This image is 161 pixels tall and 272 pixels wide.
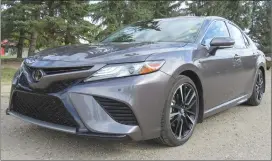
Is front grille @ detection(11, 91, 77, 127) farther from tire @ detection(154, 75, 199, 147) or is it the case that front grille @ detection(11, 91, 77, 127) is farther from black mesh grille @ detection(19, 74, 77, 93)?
tire @ detection(154, 75, 199, 147)

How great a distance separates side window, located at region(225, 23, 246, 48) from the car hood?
6.32 feet

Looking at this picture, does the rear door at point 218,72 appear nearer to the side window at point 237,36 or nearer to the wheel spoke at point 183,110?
the wheel spoke at point 183,110

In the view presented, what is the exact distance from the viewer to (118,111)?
10.3 ft

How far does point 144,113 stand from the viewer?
3.20 metres

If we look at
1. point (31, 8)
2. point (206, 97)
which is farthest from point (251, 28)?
point (206, 97)

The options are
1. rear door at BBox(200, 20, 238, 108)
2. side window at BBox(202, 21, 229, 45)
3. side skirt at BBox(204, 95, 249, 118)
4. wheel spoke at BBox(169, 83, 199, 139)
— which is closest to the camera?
wheel spoke at BBox(169, 83, 199, 139)

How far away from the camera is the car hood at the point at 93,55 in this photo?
10.6 ft

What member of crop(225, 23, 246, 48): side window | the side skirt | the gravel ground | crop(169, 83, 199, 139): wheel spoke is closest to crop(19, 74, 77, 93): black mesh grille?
the gravel ground

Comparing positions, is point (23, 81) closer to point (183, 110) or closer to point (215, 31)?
point (183, 110)

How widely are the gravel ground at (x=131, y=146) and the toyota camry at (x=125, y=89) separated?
21cm

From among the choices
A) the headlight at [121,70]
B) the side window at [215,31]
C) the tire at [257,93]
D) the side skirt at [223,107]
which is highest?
the side window at [215,31]

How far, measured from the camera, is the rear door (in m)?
4.12

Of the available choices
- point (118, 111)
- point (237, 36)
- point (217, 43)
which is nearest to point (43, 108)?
point (118, 111)

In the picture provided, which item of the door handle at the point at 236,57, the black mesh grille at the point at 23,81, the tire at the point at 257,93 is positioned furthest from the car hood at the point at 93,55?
the tire at the point at 257,93
